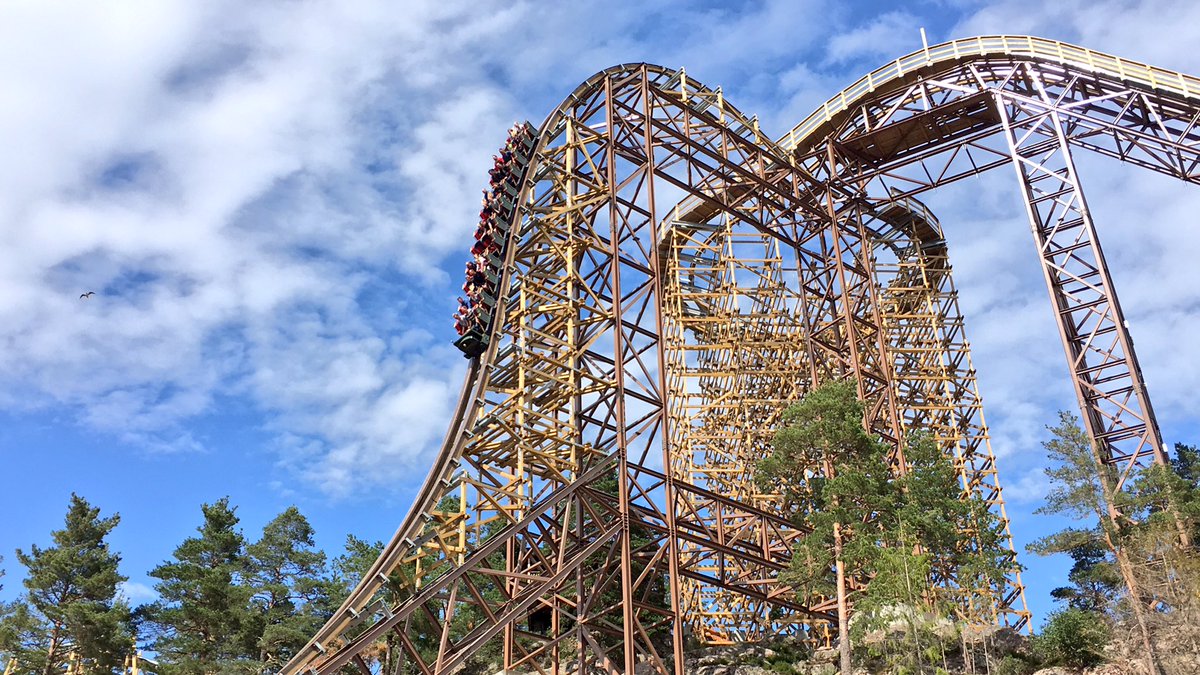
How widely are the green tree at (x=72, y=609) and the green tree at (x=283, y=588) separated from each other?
13.3 ft

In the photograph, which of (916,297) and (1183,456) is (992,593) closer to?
(1183,456)

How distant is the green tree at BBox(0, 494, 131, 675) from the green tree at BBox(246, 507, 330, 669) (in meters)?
4.05

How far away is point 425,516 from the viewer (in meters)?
20.5

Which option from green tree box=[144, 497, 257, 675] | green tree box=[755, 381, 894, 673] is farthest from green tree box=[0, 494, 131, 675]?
green tree box=[755, 381, 894, 673]

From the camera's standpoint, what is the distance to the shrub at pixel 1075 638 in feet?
66.6

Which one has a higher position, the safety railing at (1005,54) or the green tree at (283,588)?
the safety railing at (1005,54)

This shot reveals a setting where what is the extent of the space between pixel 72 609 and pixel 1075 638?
25796mm

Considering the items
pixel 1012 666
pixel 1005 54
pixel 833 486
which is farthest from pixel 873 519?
pixel 1005 54

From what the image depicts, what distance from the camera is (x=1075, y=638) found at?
813 inches

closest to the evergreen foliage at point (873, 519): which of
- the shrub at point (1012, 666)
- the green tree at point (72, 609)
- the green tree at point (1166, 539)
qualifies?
the shrub at point (1012, 666)

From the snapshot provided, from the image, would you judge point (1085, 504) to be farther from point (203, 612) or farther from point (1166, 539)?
point (203, 612)

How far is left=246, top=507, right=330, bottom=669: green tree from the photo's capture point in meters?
27.9

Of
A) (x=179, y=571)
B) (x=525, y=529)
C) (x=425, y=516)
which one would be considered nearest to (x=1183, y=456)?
(x=525, y=529)

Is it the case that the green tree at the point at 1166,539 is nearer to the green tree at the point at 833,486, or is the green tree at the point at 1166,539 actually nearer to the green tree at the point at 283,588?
the green tree at the point at 833,486
